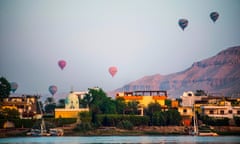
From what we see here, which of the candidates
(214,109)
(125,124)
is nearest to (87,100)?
(125,124)

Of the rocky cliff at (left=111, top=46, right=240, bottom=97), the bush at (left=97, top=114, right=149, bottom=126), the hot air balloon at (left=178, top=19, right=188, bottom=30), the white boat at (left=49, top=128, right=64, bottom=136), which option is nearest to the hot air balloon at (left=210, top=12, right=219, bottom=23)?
the hot air balloon at (left=178, top=19, right=188, bottom=30)

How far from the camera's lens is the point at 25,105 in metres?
69.1

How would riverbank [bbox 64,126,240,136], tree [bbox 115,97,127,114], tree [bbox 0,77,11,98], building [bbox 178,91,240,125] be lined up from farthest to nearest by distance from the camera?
tree [bbox 0,77,11,98], tree [bbox 115,97,127,114], building [bbox 178,91,240,125], riverbank [bbox 64,126,240,136]

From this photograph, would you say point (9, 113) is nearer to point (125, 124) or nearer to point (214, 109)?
point (125, 124)

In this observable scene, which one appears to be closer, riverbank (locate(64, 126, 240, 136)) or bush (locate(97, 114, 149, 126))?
riverbank (locate(64, 126, 240, 136))

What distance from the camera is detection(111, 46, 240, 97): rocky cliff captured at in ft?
526

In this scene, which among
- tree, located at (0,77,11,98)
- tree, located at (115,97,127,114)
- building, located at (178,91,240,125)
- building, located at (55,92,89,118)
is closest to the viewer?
building, located at (55,92,89,118)

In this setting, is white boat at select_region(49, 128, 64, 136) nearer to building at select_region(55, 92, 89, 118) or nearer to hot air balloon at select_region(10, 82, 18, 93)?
building at select_region(55, 92, 89, 118)

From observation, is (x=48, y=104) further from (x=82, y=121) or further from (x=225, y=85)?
(x=225, y=85)

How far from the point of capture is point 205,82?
561 ft

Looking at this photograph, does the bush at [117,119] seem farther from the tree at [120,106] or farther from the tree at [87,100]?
the tree at [87,100]

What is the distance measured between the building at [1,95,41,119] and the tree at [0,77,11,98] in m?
0.63

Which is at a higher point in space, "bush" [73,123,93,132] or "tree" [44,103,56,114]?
"tree" [44,103,56,114]

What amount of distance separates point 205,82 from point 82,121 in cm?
11269
